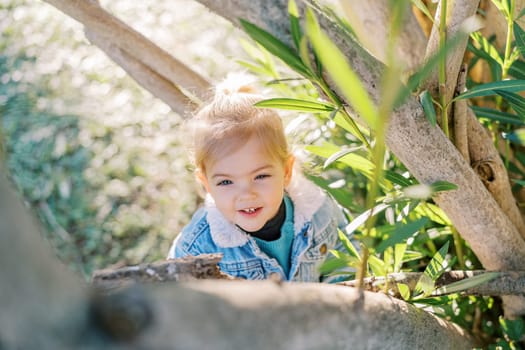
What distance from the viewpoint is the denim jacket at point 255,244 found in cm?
177

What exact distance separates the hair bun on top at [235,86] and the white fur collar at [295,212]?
307 mm

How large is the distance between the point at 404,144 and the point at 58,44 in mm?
3218

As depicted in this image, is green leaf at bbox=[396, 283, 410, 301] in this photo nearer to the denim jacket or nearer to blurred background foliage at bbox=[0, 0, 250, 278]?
the denim jacket

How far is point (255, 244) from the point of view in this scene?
5.82 ft

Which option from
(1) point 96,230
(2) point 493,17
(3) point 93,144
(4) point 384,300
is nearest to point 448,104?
(4) point 384,300

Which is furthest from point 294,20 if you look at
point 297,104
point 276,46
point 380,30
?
point 380,30

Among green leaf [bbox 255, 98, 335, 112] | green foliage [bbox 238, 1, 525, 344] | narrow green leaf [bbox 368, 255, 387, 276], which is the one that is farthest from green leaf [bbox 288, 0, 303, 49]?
narrow green leaf [bbox 368, 255, 387, 276]

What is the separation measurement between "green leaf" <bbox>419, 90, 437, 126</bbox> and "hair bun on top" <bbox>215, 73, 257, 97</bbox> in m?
0.77

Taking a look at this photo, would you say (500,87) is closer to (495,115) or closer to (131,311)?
(495,115)

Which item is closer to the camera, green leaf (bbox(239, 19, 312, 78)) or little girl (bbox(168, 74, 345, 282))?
green leaf (bbox(239, 19, 312, 78))

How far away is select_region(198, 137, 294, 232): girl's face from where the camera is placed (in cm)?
161

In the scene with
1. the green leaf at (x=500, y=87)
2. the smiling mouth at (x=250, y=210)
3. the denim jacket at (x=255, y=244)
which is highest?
the green leaf at (x=500, y=87)

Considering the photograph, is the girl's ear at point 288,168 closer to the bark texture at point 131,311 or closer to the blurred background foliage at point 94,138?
the blurred background foliage at point 94,138

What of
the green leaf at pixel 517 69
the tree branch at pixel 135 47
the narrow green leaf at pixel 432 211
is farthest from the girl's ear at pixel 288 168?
the green leaf at pixel 517 69
